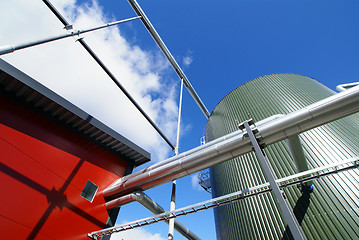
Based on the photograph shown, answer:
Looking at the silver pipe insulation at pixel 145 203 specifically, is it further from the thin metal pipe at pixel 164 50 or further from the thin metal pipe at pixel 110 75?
the thin metal pipe at pixel 164 50

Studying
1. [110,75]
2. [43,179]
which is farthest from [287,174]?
[43,179]

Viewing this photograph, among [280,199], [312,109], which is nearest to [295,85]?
[312,109]

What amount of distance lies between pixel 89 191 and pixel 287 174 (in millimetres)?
8867

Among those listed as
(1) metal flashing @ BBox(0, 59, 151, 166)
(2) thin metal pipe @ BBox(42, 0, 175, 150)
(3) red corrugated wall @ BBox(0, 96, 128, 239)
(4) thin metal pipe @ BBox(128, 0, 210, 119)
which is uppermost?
(4) thin metal pipe @ BBox(128, 0, 210, 119)

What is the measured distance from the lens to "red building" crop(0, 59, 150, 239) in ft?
21.2

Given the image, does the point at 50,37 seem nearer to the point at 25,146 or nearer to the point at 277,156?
the point at 25,146

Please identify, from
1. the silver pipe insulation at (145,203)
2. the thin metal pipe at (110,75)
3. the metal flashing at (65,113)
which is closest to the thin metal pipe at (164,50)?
the thin metal pipe at (110,75)

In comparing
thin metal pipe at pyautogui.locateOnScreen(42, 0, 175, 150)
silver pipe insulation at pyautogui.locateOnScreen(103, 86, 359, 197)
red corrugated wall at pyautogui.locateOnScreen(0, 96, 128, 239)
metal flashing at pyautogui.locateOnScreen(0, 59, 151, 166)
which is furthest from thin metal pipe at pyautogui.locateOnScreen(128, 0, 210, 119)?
silver pipe insulation at pyautogui.locateOnScreen(103, 86, 359, 197)

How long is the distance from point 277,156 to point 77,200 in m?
9.17

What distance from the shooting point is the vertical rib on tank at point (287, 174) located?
626cm

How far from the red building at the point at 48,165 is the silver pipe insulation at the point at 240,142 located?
1446 millimetres

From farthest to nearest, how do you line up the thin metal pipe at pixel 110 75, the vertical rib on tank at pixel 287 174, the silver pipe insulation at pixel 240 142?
the thin metal pipe at pixel 110 75, the vertical rib on tank at pixel 287 174, the silver pipe insulation at pixel 240 142

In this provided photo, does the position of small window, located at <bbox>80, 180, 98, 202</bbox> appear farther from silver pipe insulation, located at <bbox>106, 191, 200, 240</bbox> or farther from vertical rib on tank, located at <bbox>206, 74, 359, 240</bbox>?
vertical rib on tank, located at <bbox>206, 74, 359, 240</bbox>

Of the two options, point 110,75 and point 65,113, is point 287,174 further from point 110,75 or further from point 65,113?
point 65,113
